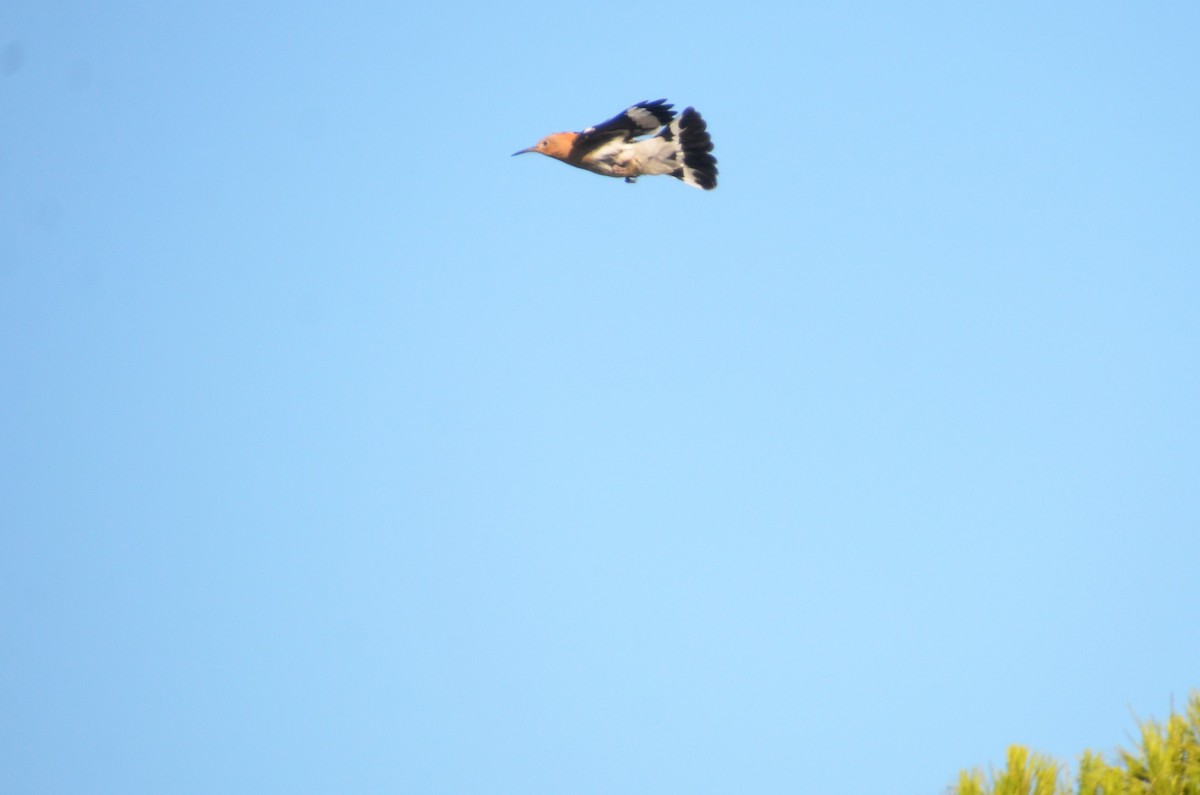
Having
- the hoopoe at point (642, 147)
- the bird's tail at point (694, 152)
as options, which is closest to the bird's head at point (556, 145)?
the hoopoe at point (642, 147)

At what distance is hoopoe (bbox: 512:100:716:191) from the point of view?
1961cm

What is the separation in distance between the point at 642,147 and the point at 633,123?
1.39 ft

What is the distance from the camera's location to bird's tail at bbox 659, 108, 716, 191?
20.6 m

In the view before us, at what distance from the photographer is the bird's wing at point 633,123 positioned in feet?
64.0

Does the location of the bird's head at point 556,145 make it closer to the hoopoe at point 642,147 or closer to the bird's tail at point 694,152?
the hoopoe at point 642,147

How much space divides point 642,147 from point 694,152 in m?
0.95

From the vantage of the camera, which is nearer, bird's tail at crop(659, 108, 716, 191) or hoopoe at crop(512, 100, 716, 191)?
hoopoe at crop(512, 100, 716, 191)

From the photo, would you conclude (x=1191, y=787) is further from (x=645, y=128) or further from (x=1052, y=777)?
(x=645, y=128)

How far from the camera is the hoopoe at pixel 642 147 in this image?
64.3ft

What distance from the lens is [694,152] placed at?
Result: 2072cm

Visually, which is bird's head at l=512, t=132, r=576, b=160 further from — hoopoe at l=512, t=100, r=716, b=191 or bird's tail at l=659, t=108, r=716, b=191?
bird's tail at l=659, t=108, r=716, b=191

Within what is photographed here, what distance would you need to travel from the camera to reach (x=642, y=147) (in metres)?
20.0

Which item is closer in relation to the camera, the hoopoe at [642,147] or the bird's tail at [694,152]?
the hoopoe at [642,147]

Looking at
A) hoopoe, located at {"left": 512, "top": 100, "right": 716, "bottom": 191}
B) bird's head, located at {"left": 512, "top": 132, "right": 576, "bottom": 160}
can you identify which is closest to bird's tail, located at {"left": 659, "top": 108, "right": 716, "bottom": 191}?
hoopoe, located at {"left": 512, "top": 100, "right": 716, "bottom": 191}
